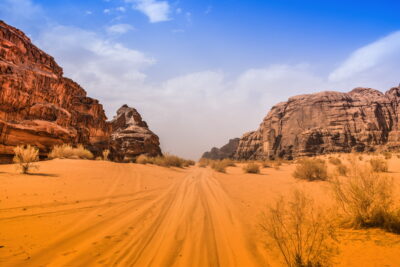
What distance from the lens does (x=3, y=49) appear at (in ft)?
56.4

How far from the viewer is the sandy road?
2.47m

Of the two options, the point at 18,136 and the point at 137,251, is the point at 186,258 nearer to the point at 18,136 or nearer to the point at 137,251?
the point at 137,251

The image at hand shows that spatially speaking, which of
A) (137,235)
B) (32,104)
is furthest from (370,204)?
(32,104)

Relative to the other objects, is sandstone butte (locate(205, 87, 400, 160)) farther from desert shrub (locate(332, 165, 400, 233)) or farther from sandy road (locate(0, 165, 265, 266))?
sandy road (locate(0, 165, 265, 266))

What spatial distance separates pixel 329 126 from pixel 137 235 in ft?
163

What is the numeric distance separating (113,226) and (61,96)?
77.9 feet

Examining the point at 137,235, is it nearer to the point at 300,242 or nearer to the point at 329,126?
the point at 300,242

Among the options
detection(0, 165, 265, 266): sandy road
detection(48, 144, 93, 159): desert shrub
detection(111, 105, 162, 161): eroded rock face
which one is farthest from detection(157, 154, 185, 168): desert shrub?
detection(0, 165, 265, 266): sandy road

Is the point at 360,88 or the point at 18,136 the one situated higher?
A: the point at 360,88

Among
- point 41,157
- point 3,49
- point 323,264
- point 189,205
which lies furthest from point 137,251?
point 3,49

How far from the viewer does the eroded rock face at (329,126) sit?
131 feet

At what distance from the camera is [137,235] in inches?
128

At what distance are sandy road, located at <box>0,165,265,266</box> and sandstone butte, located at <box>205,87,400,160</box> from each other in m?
42.3

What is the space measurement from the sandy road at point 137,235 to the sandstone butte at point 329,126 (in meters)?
42.3
